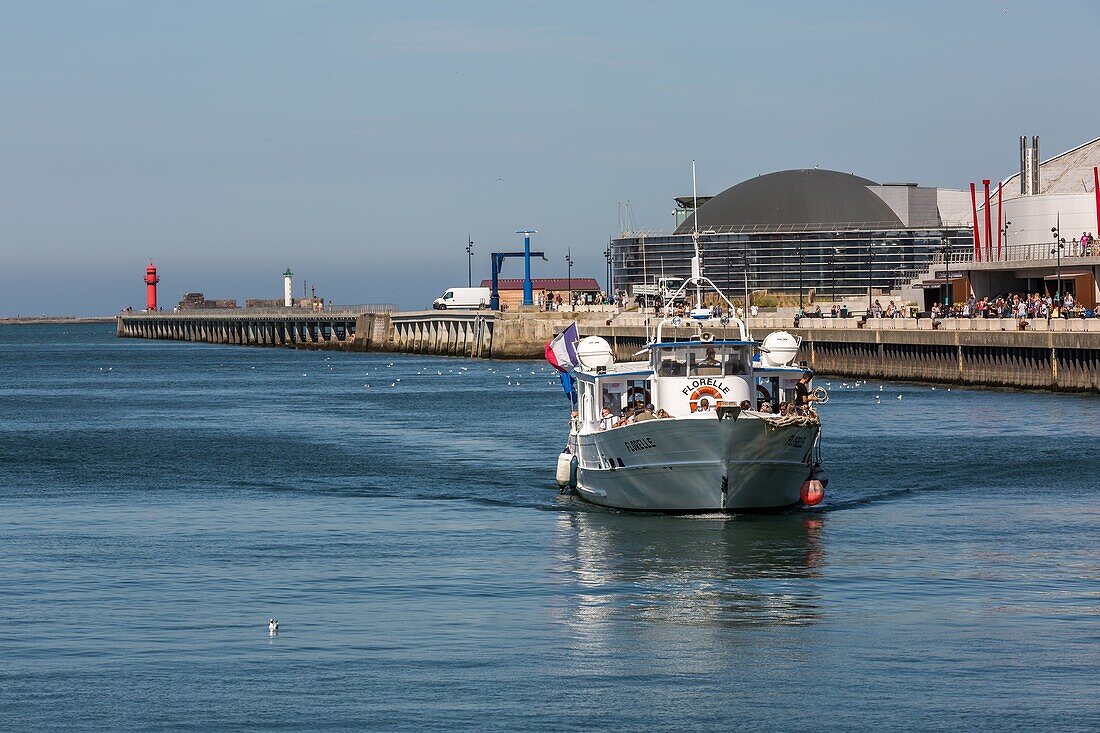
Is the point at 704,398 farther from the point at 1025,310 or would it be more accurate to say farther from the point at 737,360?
the point at 1025,310

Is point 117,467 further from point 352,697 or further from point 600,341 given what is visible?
point 352,697

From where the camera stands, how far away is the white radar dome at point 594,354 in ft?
158

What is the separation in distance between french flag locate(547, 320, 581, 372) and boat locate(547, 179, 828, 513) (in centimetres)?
318

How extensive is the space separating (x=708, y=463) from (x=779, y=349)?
19.9 ft

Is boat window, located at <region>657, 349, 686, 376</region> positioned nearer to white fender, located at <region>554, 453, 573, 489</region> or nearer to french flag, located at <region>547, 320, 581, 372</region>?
french flag, located at <region>547, 320, 581, 372</region>

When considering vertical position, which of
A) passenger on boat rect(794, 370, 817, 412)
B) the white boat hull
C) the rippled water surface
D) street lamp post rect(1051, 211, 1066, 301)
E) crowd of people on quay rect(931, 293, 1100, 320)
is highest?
street lamp post rect(1051, 211, 1066, 301)

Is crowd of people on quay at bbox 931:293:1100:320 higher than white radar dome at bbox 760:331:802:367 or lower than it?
higher

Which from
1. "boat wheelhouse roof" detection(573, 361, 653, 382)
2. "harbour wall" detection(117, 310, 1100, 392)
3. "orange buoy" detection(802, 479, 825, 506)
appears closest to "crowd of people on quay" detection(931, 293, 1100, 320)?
"harbour wall" detection(117, 310, 1100, 392)

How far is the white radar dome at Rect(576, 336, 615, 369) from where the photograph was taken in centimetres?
4819

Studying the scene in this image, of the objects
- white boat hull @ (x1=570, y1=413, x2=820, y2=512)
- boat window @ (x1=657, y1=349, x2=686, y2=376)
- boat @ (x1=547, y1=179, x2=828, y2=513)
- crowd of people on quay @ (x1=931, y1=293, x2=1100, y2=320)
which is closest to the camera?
white boat hull @ (x1=570, y1=413, x2=820, y2=512)

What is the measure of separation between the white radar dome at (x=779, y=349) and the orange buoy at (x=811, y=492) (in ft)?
12.8

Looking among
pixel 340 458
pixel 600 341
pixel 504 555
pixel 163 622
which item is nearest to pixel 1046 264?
pixel 340 458

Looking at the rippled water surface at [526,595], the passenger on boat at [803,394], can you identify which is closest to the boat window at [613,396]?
the rippled water surface at [526,595]

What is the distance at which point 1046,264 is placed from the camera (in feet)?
406
